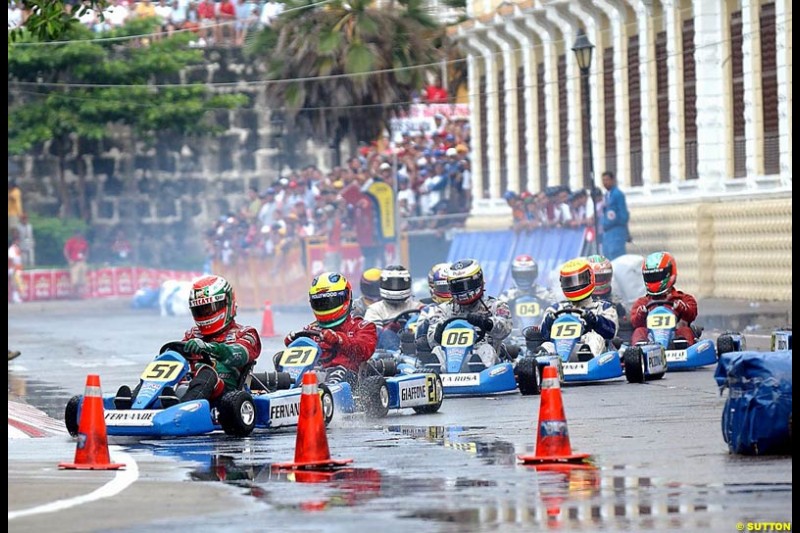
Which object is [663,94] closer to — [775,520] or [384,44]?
[384,44]

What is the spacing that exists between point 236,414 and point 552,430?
321 centimetres

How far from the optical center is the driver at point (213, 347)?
1585 cm

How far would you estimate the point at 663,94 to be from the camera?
40219 millimetres

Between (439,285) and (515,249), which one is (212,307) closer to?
(439,285)

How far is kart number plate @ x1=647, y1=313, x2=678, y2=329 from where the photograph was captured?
2258 cm

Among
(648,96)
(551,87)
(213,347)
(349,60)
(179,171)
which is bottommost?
(213,347)

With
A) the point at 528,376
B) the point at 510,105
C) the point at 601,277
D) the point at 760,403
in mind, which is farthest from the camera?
the point at 510,105

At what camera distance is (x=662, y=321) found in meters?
22.6

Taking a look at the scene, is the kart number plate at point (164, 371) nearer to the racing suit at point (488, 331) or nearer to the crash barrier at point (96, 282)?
the racing suit at point (488, 331)

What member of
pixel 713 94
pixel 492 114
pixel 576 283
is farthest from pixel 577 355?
pixel 492 114

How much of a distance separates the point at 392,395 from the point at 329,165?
1631 inches

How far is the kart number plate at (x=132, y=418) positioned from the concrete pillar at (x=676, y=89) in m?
24.8

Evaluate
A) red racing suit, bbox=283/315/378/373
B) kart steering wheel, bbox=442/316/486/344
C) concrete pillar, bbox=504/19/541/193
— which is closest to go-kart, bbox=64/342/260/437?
red racing suit, bbox=283/315/378/373

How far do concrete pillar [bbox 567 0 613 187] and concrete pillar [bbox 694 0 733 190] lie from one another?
5629 millimetres
